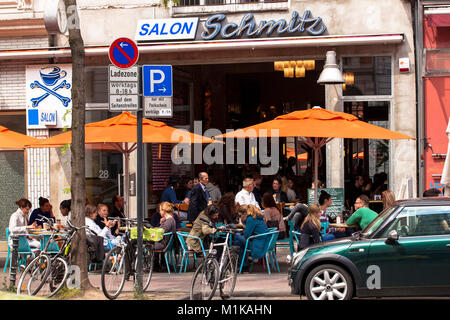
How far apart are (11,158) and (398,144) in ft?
31.4

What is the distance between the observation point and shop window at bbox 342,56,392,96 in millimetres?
17000

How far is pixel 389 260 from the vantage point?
30.4 ft

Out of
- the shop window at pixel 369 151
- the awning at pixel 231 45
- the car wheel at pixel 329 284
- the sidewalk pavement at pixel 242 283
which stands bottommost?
the sidewalk pavement at pixel 242 283

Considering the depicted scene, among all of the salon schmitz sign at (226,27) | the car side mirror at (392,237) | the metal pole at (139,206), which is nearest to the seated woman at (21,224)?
the metal pole at (139,206)

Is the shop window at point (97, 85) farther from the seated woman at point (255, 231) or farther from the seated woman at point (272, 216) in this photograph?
the seated woman at point (255, 231)

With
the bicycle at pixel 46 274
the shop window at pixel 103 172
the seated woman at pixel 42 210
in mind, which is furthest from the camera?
the shop window at pixel 103 172

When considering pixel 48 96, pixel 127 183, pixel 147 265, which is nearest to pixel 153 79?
pixel 147 265

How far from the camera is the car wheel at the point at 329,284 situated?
942 centimetres

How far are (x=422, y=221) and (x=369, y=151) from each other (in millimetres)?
8587

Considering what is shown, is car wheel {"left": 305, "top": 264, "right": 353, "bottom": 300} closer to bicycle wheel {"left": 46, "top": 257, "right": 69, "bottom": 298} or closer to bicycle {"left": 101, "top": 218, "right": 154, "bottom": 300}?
bicycle {"left": 101, "top": 218, "right": 154, "bottom": 300}

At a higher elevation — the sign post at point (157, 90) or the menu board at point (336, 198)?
the sign post at point (157, 90)

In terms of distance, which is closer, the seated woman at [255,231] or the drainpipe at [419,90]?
the seated woman at [255,231]

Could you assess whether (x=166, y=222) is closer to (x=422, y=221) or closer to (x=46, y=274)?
(x=46, y=274)
